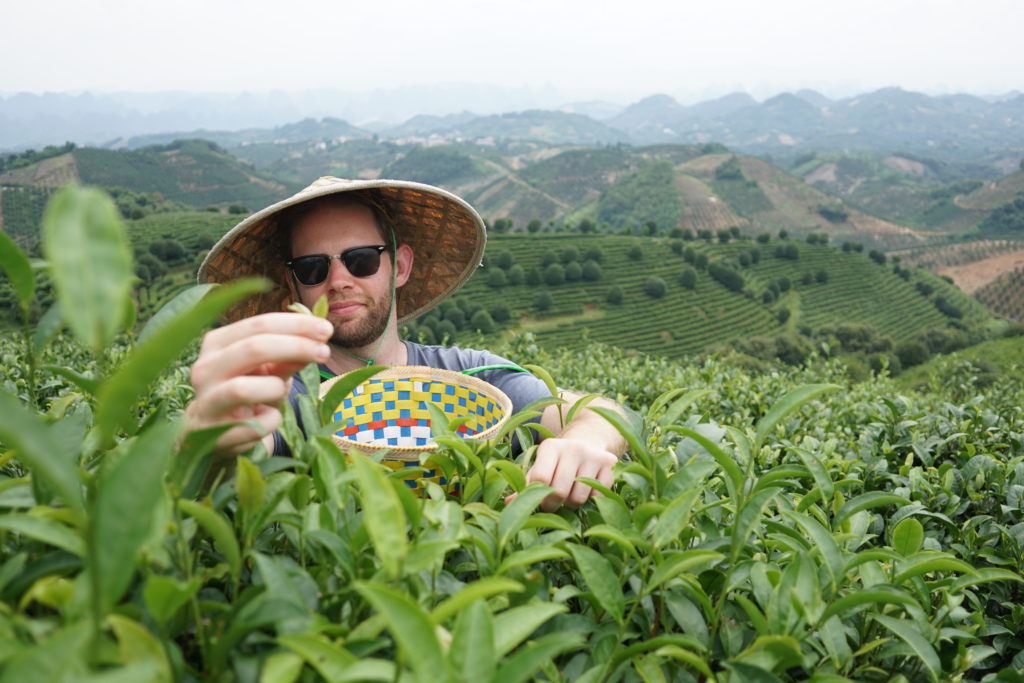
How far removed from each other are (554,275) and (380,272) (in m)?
57.6

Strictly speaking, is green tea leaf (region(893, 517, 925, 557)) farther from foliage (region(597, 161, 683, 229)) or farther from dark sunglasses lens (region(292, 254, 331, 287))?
foliage (region(597, 161, 683, 229))

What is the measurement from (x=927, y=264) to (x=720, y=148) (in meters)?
67.3

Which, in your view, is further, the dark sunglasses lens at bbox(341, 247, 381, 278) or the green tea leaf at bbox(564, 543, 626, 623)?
the dark sunglasses lens at bbox(341, 247, 381, 278)

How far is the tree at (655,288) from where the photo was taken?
59500 millimetres

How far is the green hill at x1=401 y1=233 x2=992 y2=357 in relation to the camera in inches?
2173

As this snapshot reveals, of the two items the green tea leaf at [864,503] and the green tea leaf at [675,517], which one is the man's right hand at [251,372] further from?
the green tea leaf at [864,503]

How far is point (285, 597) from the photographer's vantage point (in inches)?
28.8

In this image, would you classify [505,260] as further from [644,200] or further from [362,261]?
[644,200]

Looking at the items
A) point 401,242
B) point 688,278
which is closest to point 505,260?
point 688,278

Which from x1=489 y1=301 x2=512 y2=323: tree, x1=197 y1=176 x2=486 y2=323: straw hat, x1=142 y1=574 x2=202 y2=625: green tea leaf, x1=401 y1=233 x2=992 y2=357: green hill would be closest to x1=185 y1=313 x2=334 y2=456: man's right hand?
x1=142 y1=574 x2=202 y2=625: green tea leaf

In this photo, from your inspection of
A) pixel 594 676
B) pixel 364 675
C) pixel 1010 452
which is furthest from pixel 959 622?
pixel 1010 452

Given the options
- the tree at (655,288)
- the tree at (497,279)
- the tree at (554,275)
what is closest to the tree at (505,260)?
the tree at (497,279)

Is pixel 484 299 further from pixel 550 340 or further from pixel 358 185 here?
pixel 358 185

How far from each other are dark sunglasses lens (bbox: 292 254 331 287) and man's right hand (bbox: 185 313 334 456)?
5.15 feet
